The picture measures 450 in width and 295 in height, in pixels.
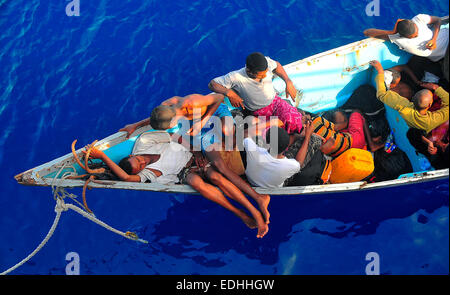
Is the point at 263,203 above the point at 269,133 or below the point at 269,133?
below

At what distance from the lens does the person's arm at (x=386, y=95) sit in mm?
4983

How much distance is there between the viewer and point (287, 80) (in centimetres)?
545

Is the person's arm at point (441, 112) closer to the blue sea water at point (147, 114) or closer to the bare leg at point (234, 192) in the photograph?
the blue sea water at point (147, 114)

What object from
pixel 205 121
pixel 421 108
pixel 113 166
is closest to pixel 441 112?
pixel 421 108

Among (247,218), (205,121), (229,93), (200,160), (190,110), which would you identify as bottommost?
(247,218)

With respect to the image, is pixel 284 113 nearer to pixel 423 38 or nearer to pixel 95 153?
pixel 423 38

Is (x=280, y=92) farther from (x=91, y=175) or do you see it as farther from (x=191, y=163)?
(x=91, y=175)

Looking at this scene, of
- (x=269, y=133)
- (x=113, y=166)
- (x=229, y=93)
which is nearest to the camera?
(x=269, y=133)

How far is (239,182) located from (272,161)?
60 cm

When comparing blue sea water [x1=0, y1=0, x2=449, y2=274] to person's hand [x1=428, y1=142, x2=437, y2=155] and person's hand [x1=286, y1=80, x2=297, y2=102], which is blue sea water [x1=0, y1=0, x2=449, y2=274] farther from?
person's hand [x1=286, y1=80, x2=297, y2=102]

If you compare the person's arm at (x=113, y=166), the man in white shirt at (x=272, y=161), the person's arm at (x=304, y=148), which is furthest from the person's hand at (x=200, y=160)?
the person's arm at (x=304, y=148)

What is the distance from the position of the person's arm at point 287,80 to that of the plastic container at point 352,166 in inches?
48.5

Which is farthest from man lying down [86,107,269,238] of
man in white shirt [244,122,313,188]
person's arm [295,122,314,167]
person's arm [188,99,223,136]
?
person's arm [295,122,314,167]
